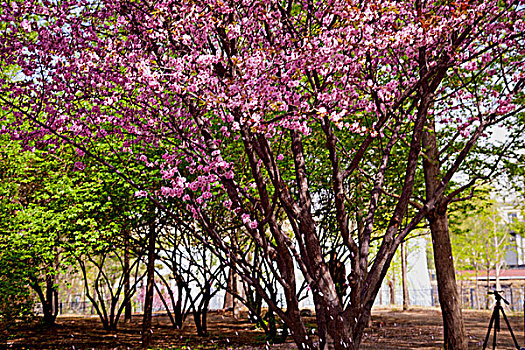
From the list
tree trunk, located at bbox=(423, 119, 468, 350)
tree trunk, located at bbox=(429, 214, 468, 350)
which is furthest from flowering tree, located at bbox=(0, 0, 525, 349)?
tree trunk, located at bbox=(429, 214, 468, 350)

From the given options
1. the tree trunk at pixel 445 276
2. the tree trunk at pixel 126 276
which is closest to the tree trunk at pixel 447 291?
the tree trunk at pixel 445 276

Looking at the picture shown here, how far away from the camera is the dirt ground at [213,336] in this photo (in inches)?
386

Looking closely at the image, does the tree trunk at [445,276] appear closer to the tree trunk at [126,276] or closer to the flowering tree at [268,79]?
the flowering tree at [268,79]

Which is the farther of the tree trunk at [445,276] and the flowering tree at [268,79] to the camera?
the tree trunk at [445,276]

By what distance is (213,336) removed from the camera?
448 inches

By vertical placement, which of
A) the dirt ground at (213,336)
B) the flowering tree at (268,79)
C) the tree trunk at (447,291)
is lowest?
the dirt ground at (213,336)

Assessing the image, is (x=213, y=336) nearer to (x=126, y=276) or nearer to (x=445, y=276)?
(x=126, y=276)

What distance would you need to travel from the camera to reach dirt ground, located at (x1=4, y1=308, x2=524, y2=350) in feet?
32.2

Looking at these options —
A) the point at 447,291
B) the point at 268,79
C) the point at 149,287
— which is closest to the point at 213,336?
the point at 149,287

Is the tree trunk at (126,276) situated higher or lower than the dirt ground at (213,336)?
higher

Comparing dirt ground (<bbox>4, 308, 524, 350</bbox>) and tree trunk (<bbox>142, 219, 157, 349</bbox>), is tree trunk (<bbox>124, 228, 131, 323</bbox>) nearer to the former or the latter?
tree trunk (<bbox>142, 219, 157, 349</bbox>)

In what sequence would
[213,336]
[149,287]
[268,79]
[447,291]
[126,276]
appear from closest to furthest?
[268,79] < [447,291] < [149,287] < [213,336] < [126,276]

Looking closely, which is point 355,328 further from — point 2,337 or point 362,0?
point 2,337

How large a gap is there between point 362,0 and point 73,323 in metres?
12.9
